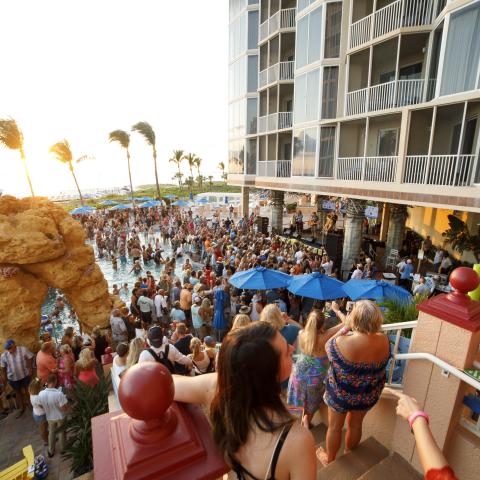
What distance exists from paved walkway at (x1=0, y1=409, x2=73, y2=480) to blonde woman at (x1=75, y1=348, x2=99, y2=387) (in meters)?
1.17

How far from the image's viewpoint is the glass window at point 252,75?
21188 millimetres

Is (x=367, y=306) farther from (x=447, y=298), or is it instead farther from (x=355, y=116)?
(x=355, y=116)

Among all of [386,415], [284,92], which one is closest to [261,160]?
[284,92]

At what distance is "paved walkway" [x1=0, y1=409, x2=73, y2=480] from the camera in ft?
16.4

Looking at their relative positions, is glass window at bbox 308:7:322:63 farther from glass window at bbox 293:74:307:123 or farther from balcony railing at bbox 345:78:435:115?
balcony railing at bbox 345:78:435:115

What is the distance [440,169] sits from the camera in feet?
33.7

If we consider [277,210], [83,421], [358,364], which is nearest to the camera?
[358,364]

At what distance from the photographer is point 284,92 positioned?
19.4 meters

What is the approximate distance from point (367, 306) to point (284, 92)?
64.5 feet

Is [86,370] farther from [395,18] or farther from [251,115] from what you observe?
[251,115]

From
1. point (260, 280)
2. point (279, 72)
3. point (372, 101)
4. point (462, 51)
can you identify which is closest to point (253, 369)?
point (260, 280)

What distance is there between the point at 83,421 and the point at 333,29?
17382mm

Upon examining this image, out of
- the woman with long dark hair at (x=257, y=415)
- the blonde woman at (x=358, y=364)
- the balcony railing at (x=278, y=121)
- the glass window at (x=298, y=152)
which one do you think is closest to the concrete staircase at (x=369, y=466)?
the blonde woman at (x=358, y=364)

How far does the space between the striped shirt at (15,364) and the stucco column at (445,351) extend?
7.07m
